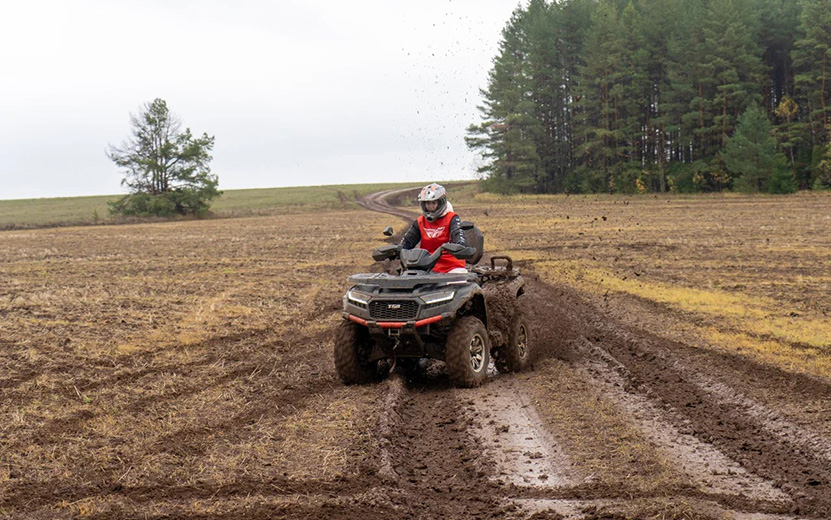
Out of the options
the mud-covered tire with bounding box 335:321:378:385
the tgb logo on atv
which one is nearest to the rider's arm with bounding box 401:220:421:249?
the tgb logo on atv

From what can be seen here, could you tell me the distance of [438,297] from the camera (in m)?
8.84

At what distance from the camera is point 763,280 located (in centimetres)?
1847

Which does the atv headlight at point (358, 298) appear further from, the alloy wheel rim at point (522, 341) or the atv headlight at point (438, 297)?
the alloy wheel rim at point (522, 341)

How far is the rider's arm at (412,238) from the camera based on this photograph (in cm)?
1029

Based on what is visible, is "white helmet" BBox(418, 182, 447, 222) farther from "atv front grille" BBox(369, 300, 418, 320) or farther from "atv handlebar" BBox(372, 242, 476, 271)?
"atv front grille" BBox(369, 300, 418, 320)

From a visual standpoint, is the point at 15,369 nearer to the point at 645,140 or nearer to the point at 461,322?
the point at 461,322

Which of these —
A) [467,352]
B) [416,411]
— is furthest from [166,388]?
[467,352]

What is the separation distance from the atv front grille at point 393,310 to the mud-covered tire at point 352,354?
1.69ft

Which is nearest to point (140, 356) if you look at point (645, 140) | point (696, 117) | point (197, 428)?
point (197, 428)

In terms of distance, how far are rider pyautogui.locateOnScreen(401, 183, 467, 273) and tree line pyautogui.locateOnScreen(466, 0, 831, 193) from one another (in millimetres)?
50564

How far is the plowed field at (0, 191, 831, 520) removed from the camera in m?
5.83

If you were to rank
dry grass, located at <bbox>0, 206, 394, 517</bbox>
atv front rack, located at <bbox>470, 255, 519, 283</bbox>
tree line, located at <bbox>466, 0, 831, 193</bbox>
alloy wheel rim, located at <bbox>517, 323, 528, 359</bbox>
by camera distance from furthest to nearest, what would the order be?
tree line, located at <bbox>466, 0, 831, 193</bbox> < atv front rack, located at <bbox>470, 255, 519, 283</bbox> < alloy wheel rim, located at <bbox>517, 323, 528, 359</bbox> < dry grass, located at <bbox>0, 206, 394, 517</bbox>

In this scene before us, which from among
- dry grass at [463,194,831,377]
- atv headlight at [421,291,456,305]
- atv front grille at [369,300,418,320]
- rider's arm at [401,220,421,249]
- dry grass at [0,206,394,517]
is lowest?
dry grass at [463,194,831,377]

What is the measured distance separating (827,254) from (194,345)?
739 inches
